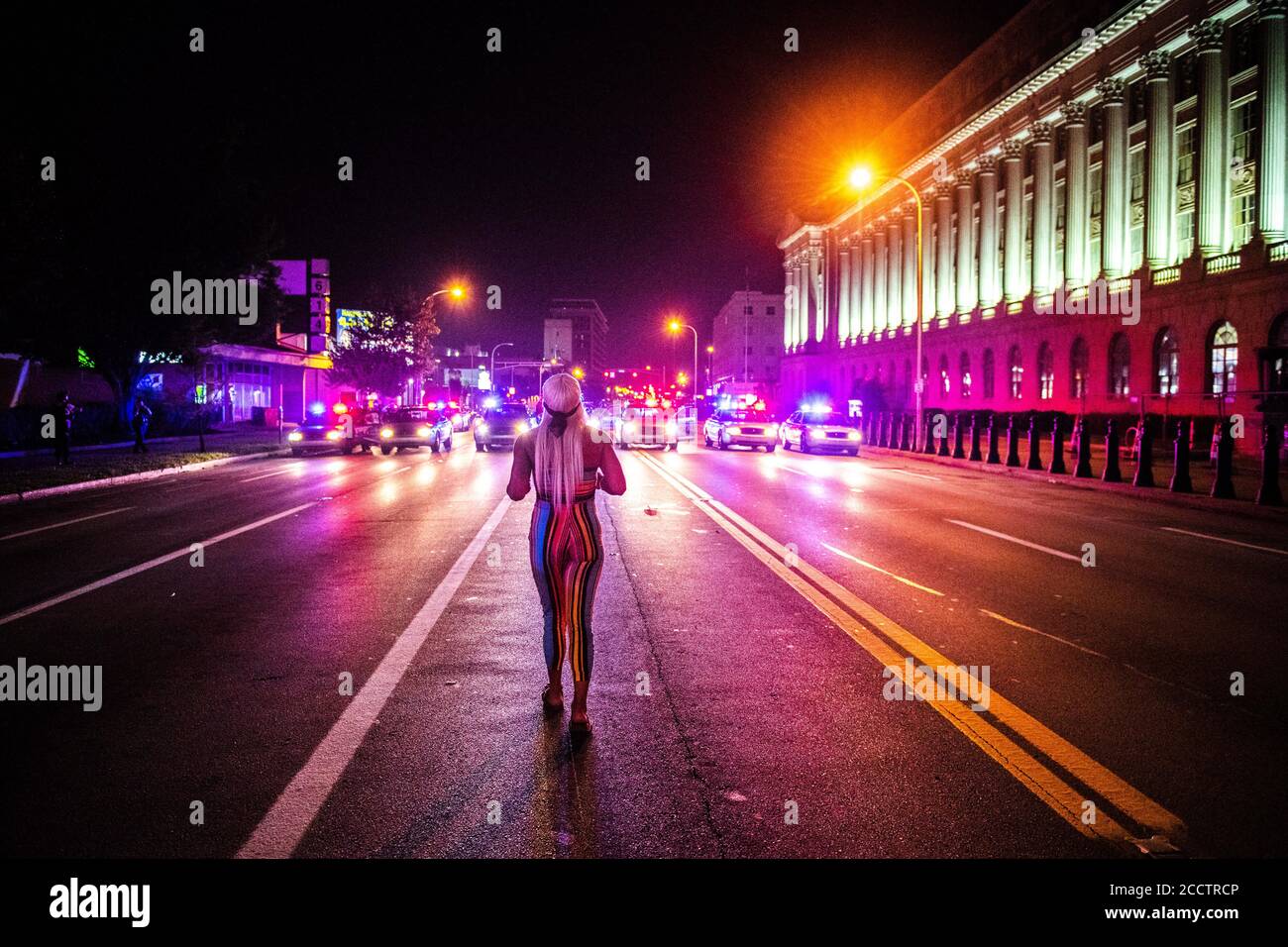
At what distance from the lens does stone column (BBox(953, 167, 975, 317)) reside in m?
67.2

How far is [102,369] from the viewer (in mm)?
36625

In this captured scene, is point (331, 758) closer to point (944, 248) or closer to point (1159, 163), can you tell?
point (1159, 163)

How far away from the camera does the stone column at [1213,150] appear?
40750mm

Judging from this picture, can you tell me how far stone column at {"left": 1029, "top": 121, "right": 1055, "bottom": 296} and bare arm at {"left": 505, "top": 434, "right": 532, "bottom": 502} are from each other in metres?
55.6

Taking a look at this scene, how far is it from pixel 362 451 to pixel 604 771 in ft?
116

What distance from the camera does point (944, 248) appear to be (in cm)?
7131

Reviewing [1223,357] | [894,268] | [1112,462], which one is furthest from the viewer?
[894,268]

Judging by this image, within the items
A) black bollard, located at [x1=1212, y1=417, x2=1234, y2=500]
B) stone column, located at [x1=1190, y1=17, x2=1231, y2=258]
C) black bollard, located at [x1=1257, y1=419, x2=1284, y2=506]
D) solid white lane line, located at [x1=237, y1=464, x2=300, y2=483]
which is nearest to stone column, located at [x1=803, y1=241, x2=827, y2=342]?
stone column, located at [x1=1190, y1=17, x2=1231, y2=258]

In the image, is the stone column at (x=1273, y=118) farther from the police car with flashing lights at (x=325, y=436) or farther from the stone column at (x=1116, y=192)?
the police car with flashing lights at (x=325, y=436)

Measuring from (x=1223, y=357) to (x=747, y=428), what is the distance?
19719mm

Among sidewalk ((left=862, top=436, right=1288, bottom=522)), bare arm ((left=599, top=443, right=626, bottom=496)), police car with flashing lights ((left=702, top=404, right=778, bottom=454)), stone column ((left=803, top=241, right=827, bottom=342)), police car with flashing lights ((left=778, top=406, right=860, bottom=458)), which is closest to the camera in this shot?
bare arm ((left=599, top=443, right=626, bottom=496))

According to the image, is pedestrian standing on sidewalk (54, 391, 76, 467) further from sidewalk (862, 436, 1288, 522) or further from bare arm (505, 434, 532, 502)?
sidewalk (862, 436, 1288, 522)

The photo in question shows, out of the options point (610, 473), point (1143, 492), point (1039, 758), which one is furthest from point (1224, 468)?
point (610, 473)
